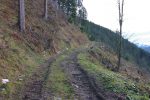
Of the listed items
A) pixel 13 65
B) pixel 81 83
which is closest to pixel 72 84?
pixel 81 83

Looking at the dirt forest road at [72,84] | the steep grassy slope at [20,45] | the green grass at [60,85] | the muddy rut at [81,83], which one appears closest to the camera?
the dirt forest road at [72,84]

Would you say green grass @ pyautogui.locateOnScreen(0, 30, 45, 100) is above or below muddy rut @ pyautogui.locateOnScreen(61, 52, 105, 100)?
above

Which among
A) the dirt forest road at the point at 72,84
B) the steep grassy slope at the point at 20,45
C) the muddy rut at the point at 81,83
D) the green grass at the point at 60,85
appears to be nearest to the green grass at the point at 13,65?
the steep grassy slope at the point at 20,45

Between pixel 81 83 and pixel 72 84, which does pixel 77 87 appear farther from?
pixel 81 83

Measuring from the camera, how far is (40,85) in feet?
59.9

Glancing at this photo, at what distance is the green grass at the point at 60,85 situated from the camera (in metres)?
16.5

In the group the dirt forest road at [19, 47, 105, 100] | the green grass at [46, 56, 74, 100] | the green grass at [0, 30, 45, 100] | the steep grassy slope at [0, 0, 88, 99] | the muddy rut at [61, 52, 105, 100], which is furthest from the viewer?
the steep grassy slope at [0, 0, 88, 99]

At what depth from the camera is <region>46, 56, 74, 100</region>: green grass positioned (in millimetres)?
16516

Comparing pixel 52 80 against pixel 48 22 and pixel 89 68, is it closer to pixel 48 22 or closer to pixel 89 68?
pixel 89 68

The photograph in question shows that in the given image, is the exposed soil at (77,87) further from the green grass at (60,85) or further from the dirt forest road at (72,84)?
the green grass at (60,85)

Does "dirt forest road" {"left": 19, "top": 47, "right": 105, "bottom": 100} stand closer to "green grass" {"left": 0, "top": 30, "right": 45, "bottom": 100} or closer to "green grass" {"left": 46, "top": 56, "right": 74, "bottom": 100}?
"green grass" {"left": 46, "top": 56, "right": 74, "bottom": 100}

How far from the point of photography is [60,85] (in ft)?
60.2

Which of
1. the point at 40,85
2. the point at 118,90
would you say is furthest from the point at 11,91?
the point at 118,90

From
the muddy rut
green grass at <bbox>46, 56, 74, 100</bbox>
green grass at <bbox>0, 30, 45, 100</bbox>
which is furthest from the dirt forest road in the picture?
green grass at <bbox>0, 30, 45, 100</bbox>
